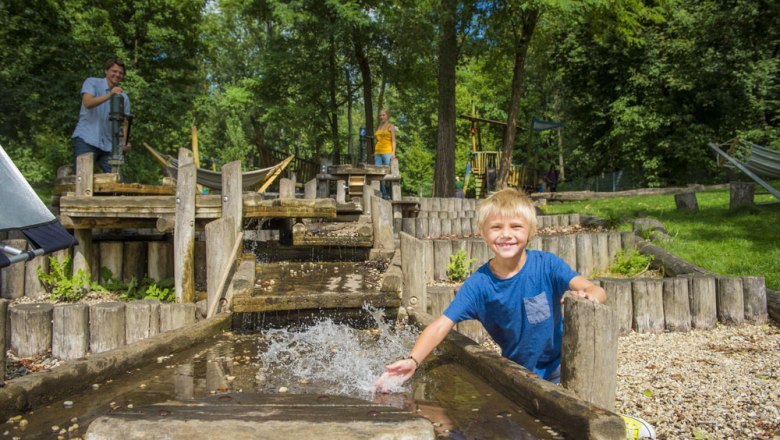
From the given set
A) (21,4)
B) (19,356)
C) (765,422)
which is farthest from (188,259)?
(21,4)

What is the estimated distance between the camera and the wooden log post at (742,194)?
10609 millimetres

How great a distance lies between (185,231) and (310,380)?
279 cm

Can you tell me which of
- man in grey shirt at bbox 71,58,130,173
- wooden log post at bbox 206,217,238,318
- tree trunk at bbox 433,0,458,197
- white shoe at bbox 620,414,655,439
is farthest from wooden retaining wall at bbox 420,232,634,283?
tree trunk at bbox 433,0,458,197

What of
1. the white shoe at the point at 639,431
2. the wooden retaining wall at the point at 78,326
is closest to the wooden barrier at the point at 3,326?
the wooden retaining wall at the point at 78,326

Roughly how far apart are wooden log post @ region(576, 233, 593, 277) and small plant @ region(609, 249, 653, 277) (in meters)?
0.29

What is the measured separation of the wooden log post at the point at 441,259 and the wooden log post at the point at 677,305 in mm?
2515

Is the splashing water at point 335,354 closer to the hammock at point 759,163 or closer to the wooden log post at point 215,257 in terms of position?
the wooden log post at point 215,257

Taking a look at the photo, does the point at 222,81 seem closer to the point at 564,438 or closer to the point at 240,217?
the point at 240,217

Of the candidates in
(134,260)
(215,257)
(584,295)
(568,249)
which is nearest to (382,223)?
(568,249)

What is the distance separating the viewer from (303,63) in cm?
2239

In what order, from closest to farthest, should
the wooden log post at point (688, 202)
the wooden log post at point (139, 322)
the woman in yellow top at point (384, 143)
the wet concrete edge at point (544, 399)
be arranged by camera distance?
the wet concrete edge at point (544, 399)
the wooden log post at point (139, 322)
the wooden log post at point (688, 202)
the woman in yellow top at point (384, 143)

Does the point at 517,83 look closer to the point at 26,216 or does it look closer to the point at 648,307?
the point at 648,307

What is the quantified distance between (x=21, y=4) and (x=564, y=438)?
22.1 metres

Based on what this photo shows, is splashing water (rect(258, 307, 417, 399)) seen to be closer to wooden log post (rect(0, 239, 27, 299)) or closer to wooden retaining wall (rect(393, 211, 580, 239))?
wooden log post (rect(0, 239, 27, 299))
